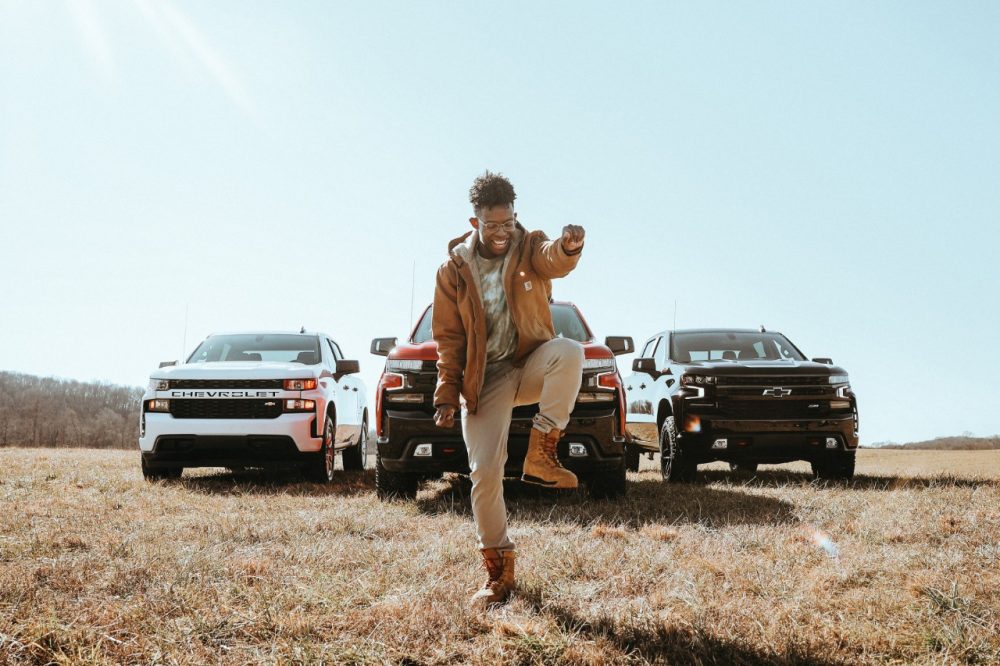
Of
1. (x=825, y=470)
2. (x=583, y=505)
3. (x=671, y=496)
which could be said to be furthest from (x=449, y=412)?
(x=825, y=470)

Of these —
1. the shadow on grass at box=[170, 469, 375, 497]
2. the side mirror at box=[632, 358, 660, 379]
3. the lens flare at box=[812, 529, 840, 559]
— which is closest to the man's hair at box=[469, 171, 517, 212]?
the lens flare at box=[812, 529, 840, 559]

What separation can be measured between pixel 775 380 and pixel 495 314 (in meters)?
6.28

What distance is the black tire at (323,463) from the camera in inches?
380

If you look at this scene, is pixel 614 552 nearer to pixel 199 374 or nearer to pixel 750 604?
pixel 750 604

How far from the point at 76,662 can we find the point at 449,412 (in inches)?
73.0

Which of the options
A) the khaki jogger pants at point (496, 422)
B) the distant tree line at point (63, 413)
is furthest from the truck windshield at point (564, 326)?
the distant tree line at point (63, 413)

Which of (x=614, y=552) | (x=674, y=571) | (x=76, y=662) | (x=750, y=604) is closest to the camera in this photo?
(x=76, y=662)

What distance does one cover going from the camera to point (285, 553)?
16.5ft

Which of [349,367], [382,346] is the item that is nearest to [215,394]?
[349,367]

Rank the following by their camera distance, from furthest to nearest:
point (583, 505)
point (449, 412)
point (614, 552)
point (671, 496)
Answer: point (671, 496), point (583, 505), point (614, 552), point (449, 412)

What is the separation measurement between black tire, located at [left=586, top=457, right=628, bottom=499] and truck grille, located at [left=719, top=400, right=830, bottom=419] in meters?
2.39

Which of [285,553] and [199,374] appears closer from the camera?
[285,553]

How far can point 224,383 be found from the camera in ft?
30.8

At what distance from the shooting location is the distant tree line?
65938mm
